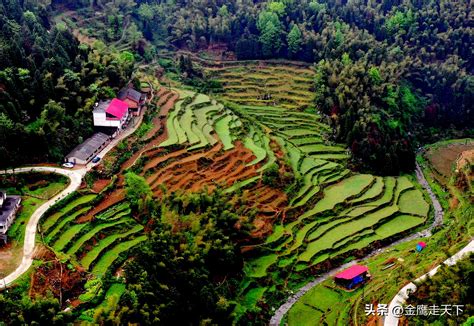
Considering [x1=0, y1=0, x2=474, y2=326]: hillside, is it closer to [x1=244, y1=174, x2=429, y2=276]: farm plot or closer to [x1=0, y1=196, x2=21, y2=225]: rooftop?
[x1=244, y1=174, x2=429, y2=276]: farm plot

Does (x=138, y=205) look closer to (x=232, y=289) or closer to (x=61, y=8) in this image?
(x=232, y=289)

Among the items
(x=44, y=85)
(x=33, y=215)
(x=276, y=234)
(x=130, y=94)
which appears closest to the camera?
(x=33, y=215)

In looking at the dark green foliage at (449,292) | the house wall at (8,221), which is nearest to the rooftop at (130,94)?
the house wall at (8,221)

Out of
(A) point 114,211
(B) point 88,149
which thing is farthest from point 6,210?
(B) point 88,149

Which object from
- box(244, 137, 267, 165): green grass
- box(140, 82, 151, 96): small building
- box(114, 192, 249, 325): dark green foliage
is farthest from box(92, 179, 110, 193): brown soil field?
box(140, 82, 151, 96): small building

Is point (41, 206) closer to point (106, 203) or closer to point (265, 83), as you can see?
point (106, 203)

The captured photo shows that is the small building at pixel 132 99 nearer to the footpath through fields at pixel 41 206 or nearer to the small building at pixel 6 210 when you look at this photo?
the footpath through fields at pixel 41 206

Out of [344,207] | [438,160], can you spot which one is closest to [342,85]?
[438,160]
